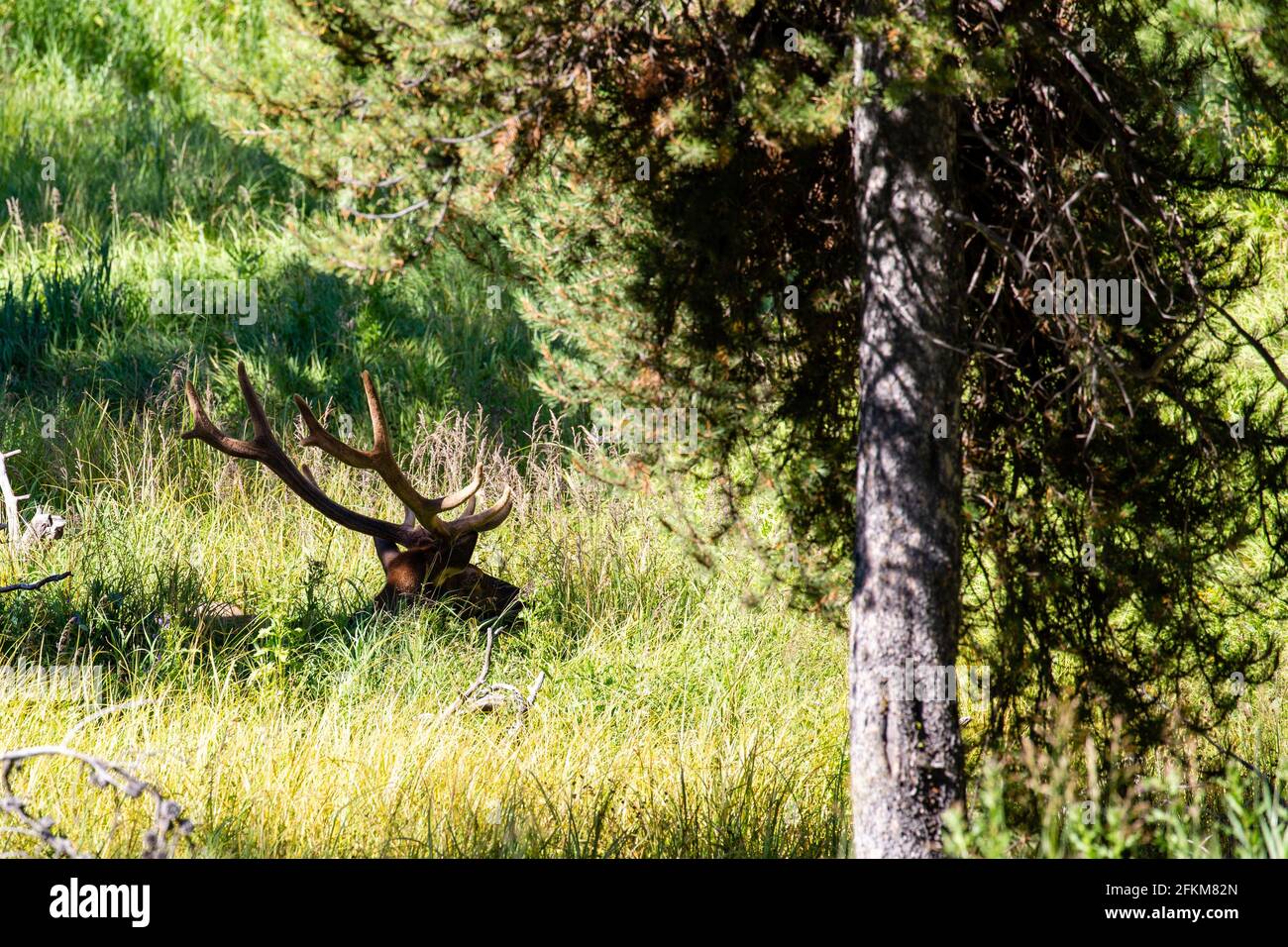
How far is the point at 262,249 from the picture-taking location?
10.5 meters

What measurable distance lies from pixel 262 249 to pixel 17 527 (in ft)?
15.5

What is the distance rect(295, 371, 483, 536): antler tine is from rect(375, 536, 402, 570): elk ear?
8.1 inches

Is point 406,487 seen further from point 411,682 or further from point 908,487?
point 908,487

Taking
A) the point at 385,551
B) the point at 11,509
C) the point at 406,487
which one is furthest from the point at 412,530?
the point at 11,509

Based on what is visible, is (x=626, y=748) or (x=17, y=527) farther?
(x=17, y=527)

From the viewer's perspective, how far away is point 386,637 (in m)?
5.48

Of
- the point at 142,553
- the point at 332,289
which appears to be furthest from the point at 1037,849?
the point at 332,289

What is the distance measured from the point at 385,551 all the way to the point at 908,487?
3016mm

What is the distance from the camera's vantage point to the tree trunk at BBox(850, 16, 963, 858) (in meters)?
3.62

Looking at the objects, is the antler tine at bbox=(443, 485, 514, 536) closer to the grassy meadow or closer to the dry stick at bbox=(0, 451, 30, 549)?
the grassy meadow

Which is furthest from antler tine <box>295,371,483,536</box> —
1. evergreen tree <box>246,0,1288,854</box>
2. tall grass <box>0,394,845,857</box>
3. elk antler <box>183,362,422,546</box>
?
evergreen tree <box>246,0,1288,854</box>

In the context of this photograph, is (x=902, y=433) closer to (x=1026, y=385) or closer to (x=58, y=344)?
(x=1026, y=385)
